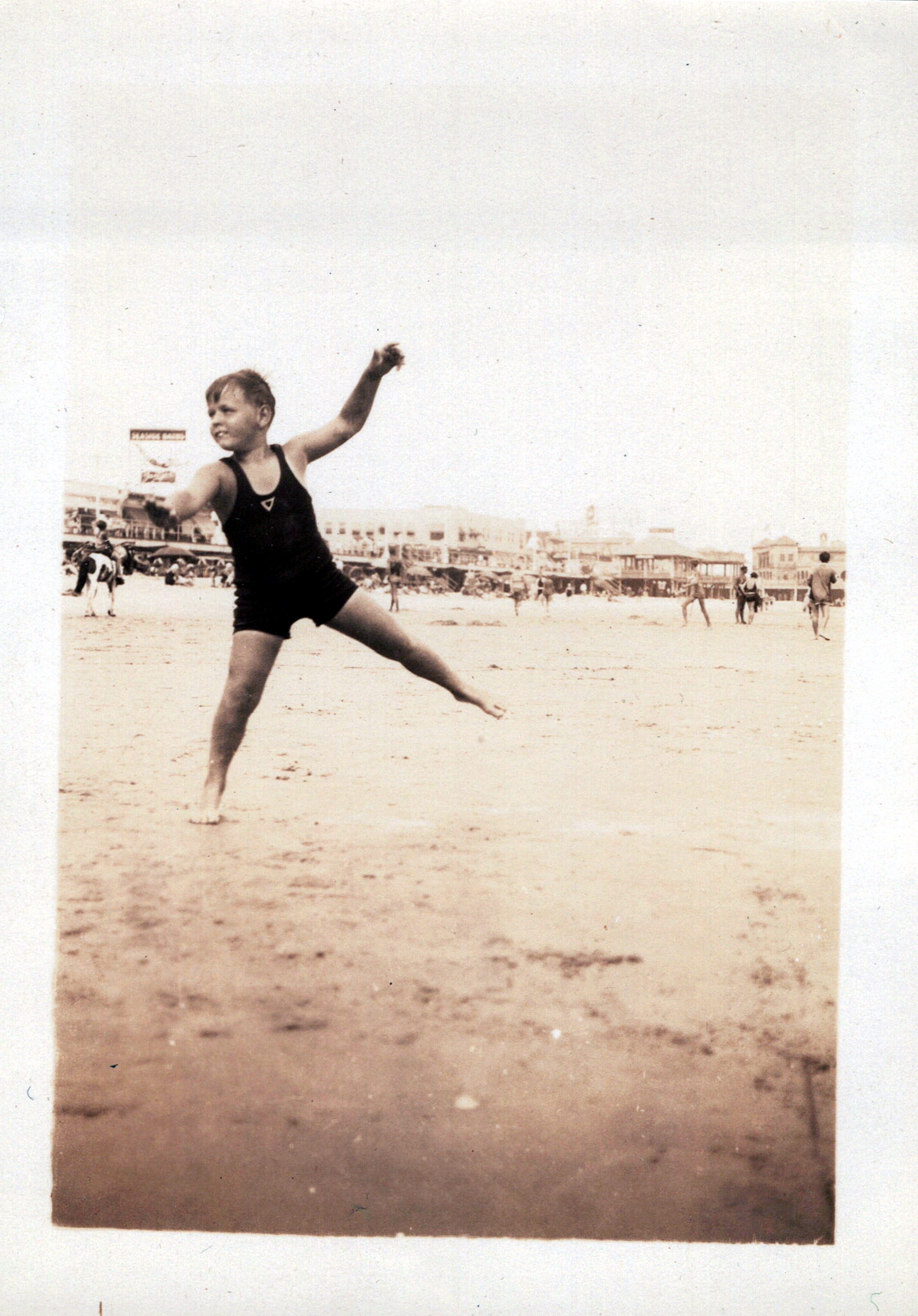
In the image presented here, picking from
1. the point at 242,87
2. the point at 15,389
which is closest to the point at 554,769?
the point at 15,389

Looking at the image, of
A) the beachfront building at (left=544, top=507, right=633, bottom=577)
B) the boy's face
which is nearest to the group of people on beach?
the boy's face

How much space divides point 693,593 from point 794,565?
25cm

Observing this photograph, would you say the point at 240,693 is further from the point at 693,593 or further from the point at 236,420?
the point at 693,593

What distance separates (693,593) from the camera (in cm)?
235

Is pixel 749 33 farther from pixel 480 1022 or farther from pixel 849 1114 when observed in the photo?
pixel 849 1114

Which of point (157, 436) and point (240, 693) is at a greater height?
point (157, 436)

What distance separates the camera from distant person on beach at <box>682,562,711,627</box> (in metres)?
2.34

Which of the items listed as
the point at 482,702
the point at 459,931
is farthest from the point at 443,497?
the point at 459,931

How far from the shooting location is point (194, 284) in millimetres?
2217

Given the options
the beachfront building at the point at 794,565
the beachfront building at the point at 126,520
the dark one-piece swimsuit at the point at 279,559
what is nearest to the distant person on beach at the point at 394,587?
the dark one-piece swimsuit at the point at 279,559

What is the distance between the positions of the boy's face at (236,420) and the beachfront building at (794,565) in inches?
49.5

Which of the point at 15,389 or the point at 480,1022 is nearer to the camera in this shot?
the point at 480,1022

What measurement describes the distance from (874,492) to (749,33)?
3.67 ft

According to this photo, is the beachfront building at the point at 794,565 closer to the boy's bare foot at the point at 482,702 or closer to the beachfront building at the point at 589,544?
the beachfront building at the point at 589,544
